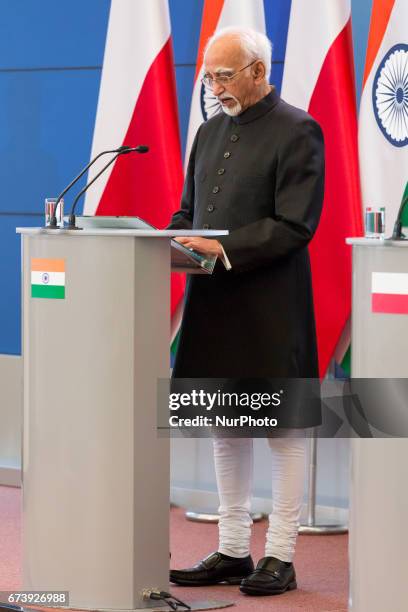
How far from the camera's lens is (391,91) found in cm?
391

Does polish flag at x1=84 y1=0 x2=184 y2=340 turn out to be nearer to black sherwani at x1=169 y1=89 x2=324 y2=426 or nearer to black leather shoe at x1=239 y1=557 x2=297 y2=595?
black sherwani at x1=169 y1=89 x2=324 y2=426

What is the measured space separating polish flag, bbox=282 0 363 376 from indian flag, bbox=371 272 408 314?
4.97 feet

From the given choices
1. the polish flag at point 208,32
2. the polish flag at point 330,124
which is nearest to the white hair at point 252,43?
the polish flag at point 330,124

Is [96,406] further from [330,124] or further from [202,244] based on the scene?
[330,124]

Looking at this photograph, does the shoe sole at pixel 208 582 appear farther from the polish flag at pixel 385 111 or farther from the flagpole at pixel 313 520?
the polish flag at pixel 385 111

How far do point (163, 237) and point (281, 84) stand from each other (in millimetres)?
1597

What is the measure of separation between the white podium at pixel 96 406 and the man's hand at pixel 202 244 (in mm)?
83

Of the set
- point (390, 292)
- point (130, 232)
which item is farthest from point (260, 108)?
point (390, 292)

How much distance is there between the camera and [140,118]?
4.42m

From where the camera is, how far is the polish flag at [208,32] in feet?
13.8

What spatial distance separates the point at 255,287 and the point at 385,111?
1.00 m

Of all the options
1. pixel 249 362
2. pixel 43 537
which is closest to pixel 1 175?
pixel 249 362

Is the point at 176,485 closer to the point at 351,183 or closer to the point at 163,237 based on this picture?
the point at 351,183

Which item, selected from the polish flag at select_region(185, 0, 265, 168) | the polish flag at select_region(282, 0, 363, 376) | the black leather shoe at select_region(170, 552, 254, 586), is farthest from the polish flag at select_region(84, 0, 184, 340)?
the black leather shoe at select_region(170, 552, 254, 586)
